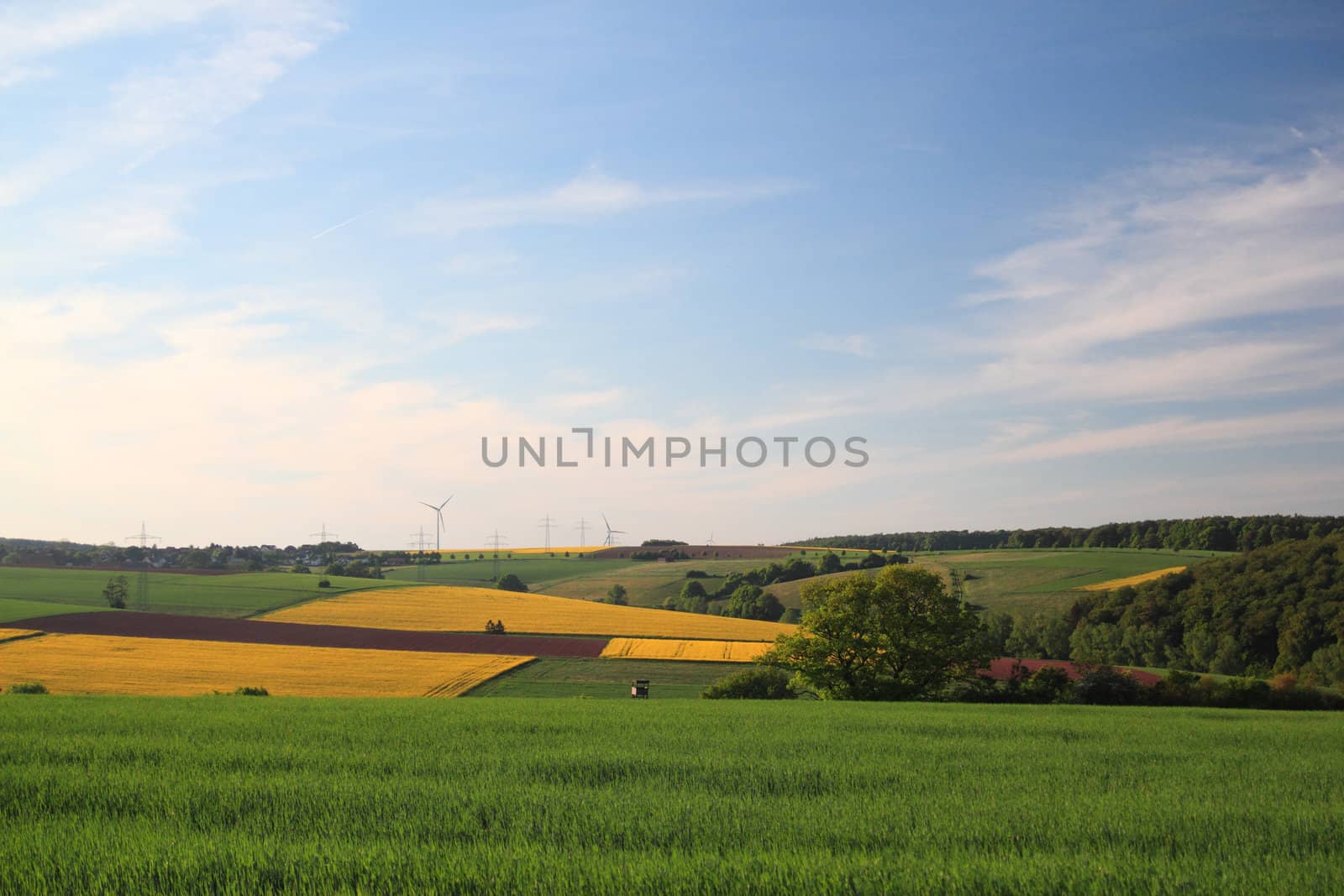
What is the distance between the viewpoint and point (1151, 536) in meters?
151

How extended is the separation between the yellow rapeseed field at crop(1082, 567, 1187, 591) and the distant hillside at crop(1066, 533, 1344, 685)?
346 centimetres

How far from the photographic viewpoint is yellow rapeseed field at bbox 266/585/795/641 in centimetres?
8369

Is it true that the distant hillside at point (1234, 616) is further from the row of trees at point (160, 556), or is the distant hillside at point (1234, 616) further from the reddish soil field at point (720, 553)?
the row of trees at point (160, 556)

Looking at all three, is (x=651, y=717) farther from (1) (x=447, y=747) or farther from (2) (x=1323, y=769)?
(2) (x=1323, y=769)

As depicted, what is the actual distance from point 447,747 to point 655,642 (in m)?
62.5

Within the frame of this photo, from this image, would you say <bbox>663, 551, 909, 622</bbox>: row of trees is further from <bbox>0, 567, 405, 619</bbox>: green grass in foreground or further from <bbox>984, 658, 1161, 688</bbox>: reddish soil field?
<bbox>0, 567, 405, 619</bbox>: green grass in foreground

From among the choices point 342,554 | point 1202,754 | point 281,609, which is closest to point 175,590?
point 281,609

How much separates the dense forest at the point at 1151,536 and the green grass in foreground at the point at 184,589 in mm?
115386

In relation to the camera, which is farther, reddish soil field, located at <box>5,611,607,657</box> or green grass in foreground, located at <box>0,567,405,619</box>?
green grass in foreground, located at <box>0,567,405,619</box>

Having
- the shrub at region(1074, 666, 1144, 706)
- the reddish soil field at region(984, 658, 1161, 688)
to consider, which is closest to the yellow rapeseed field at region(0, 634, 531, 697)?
the reddish soil field at region(984, 658, 1161, 688)

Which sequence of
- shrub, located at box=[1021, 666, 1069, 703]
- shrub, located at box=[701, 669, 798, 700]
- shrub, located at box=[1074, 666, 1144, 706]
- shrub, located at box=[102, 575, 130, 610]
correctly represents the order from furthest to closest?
1. shrub, located at box=[102, 575, 130, 610]
2. shrub, located at box=[701, 669, 798, 700]
3. shrub, located at box=[1021, 666, 1069, 703]
4. shrub, located at box=[1074, 666, 1144, 706]

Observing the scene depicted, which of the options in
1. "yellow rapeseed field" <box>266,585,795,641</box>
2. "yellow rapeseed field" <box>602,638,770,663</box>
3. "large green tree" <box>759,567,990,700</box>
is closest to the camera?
"large green tree" <box>759,567,990,700</box>

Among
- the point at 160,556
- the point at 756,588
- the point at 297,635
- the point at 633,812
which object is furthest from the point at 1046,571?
the point at 160,556

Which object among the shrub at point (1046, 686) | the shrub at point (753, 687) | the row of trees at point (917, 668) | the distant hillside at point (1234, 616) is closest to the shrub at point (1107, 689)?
the row of trees at point (917, 668)
